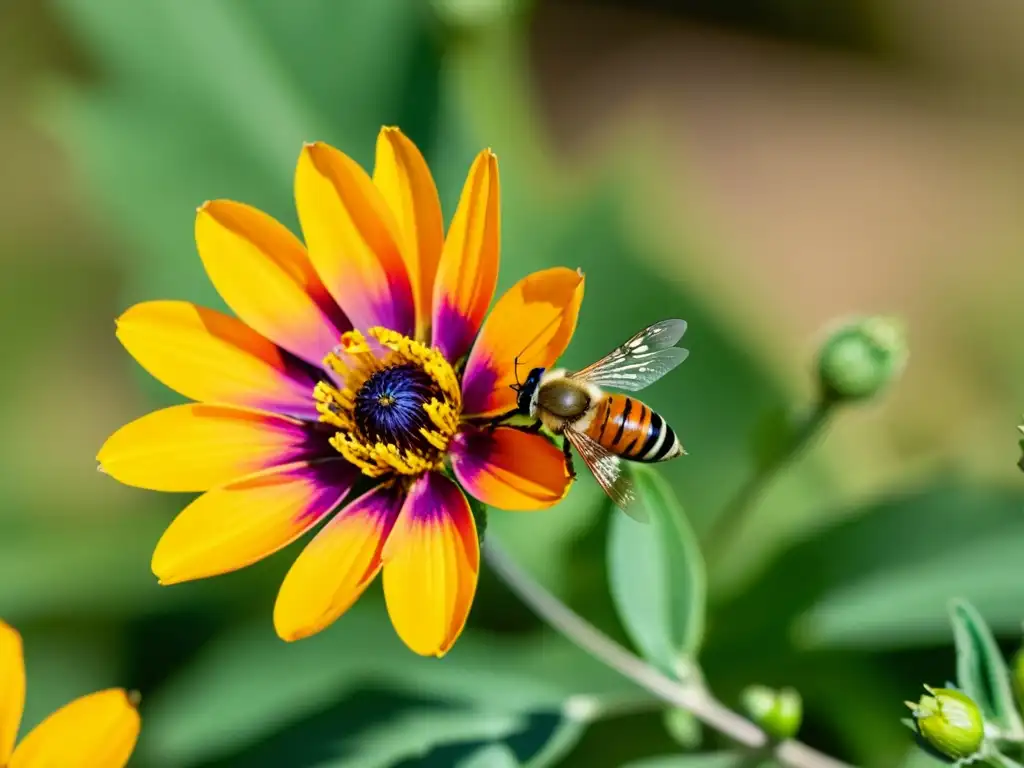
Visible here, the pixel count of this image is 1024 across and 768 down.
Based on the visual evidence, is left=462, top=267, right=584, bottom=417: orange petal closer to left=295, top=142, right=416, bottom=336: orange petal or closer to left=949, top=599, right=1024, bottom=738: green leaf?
left=295, top=142, right=416, bottom=336: orange petal

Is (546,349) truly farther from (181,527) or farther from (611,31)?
(611,31)

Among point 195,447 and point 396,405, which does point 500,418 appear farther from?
point 195,447

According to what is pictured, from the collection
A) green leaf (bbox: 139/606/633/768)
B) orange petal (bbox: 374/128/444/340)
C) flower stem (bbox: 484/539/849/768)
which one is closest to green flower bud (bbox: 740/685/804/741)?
flower stem (bbox: 484/539/849/768)

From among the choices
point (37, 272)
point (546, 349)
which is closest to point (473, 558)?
point (546, 349)

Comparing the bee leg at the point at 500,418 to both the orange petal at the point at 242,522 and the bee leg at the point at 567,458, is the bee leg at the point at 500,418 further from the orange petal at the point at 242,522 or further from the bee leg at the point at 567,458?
the orange petal at the point at 242,522

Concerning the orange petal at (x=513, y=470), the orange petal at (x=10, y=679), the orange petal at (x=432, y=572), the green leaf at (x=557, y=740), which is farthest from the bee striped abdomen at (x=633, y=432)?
the orange petal at (x=10, y=679)

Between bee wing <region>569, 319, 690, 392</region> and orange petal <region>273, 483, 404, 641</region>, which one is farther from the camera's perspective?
bee wing <region>569, 319, 690, 392</region>
